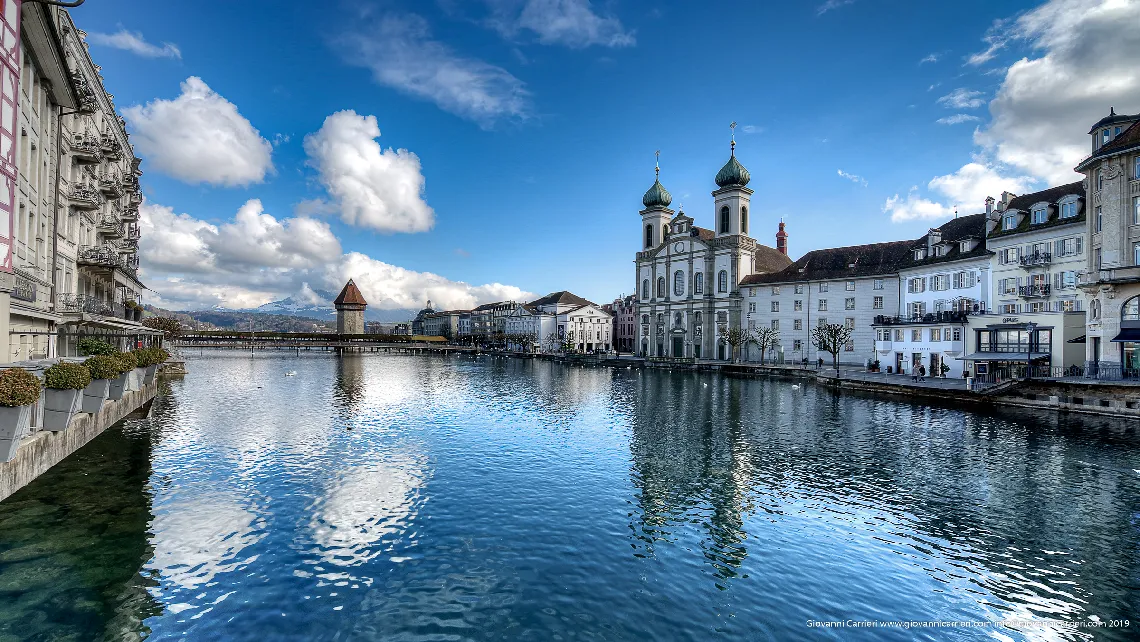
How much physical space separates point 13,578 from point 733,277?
9641cm

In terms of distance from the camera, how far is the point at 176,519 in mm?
15734

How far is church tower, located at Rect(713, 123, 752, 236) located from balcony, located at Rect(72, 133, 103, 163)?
88.6m

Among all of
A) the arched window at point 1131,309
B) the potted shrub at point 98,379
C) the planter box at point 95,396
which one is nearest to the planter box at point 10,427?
the potted shrub at point 98,379

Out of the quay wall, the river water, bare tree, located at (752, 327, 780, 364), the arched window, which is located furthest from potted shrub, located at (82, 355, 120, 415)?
bare tree, located at (752, 327, 780, 364)

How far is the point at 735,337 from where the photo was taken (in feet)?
302

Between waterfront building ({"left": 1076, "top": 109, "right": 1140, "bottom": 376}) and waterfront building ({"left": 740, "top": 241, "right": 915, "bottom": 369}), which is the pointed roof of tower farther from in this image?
waterfront building ({"left": 1076, "top": 109, "right": 1140, "bottom": 376})

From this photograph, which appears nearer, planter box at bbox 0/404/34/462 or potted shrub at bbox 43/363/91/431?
planter box at bbox 0/404/34/462

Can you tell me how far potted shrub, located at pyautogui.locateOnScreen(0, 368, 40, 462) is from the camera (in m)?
12.4

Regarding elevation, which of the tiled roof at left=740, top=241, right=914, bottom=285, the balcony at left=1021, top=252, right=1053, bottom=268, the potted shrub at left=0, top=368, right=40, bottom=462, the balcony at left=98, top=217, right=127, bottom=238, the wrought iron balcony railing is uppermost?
the tiled roof at left=740, top=241, right=914, bottom=285

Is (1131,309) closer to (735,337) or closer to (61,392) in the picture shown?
(735,337)

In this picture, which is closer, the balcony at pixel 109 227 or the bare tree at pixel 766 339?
the balcony at pixel 109 227

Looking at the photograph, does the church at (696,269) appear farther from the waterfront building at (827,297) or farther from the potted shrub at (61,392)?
the potted shrub at (61,392)

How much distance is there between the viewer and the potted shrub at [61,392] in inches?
632

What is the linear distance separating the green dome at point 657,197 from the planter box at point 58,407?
109m
